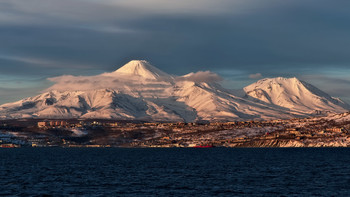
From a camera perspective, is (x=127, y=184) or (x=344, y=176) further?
(x=344, y=176)

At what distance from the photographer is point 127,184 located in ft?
447

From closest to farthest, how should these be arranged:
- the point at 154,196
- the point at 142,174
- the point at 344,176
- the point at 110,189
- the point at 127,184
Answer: the point at 154,196
the point at 110,189
the point at 127,184
the point at 344,176
the point at 142,174

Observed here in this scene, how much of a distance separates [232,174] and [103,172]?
39310 mm

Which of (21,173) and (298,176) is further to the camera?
(21,173)

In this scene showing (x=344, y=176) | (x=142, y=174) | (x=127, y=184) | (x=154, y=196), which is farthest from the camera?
(x=142, y=174)

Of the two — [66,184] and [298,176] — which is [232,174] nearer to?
[298,176]

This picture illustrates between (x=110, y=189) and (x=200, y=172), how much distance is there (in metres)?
49.6

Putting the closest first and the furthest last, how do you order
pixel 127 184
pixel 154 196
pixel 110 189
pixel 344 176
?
pixel 154 196 → pixel 110 189 → pixel 127 184 → pixel 344 176

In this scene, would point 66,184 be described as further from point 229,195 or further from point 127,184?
point 229,195

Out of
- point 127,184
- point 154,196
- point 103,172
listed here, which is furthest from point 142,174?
point 154,196

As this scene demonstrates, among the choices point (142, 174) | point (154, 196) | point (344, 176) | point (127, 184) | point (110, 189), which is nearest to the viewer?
A: point (154, 196)

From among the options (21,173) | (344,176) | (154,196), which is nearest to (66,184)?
(154,196)

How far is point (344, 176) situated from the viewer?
154 metres

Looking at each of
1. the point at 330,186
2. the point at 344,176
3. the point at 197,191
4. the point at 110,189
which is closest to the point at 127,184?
the point at 110,189
